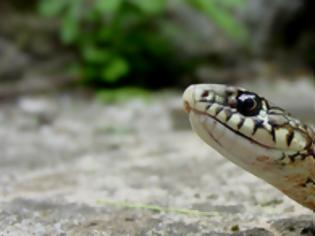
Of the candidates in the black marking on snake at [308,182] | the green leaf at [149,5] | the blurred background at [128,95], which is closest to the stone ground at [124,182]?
the blurred background at [128,95]

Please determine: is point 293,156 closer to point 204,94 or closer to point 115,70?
A: point 204,94

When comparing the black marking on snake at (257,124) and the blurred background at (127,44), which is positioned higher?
the blurred background at (127,44)

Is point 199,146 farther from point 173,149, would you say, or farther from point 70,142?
point 70,142

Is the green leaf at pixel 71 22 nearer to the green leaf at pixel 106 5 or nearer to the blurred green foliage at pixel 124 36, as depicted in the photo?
the blurred green foliage at pixel 124 36

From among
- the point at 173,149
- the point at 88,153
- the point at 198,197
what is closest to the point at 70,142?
the point at 88,153

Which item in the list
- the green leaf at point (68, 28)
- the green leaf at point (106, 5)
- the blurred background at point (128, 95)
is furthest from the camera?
the green leaf at point (68, 28)

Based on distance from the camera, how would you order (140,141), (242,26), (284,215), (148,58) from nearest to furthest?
(284,215), (140,141), (148,58), (242,26)
